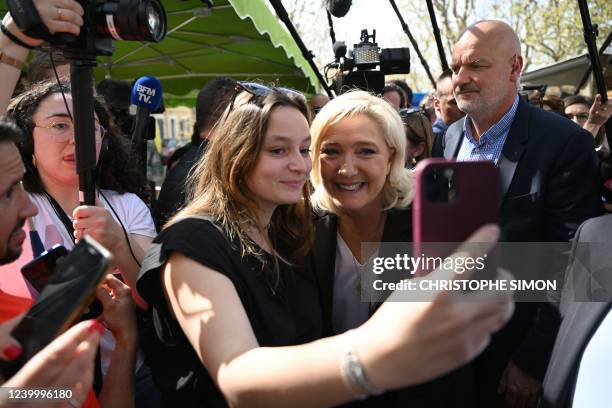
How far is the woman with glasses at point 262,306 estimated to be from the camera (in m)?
0.71

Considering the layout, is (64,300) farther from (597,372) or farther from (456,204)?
(597,372)

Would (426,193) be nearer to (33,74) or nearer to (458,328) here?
(458,328)

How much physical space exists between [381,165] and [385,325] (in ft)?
4.12

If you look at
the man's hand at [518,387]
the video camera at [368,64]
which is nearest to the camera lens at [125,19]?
the man's hand at [518,387]

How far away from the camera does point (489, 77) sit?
254 centimetres

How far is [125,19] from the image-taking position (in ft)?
4.37

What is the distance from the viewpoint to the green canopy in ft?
16.4

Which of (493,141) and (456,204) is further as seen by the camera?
(493,141)

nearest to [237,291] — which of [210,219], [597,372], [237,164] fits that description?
[210,219]

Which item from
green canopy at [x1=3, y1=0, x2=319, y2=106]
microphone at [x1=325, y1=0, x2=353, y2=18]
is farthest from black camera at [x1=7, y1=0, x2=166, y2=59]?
green canopy at [x1=3, y1=0, x2=319, y2=106]

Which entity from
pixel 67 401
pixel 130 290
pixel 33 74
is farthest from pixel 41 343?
pixel 33 74

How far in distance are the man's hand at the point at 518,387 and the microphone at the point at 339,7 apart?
88.2 inches

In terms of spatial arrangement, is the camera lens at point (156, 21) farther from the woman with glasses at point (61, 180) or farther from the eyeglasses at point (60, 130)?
the eyeglasses at point (60, 130)

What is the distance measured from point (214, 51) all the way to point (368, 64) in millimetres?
3930
